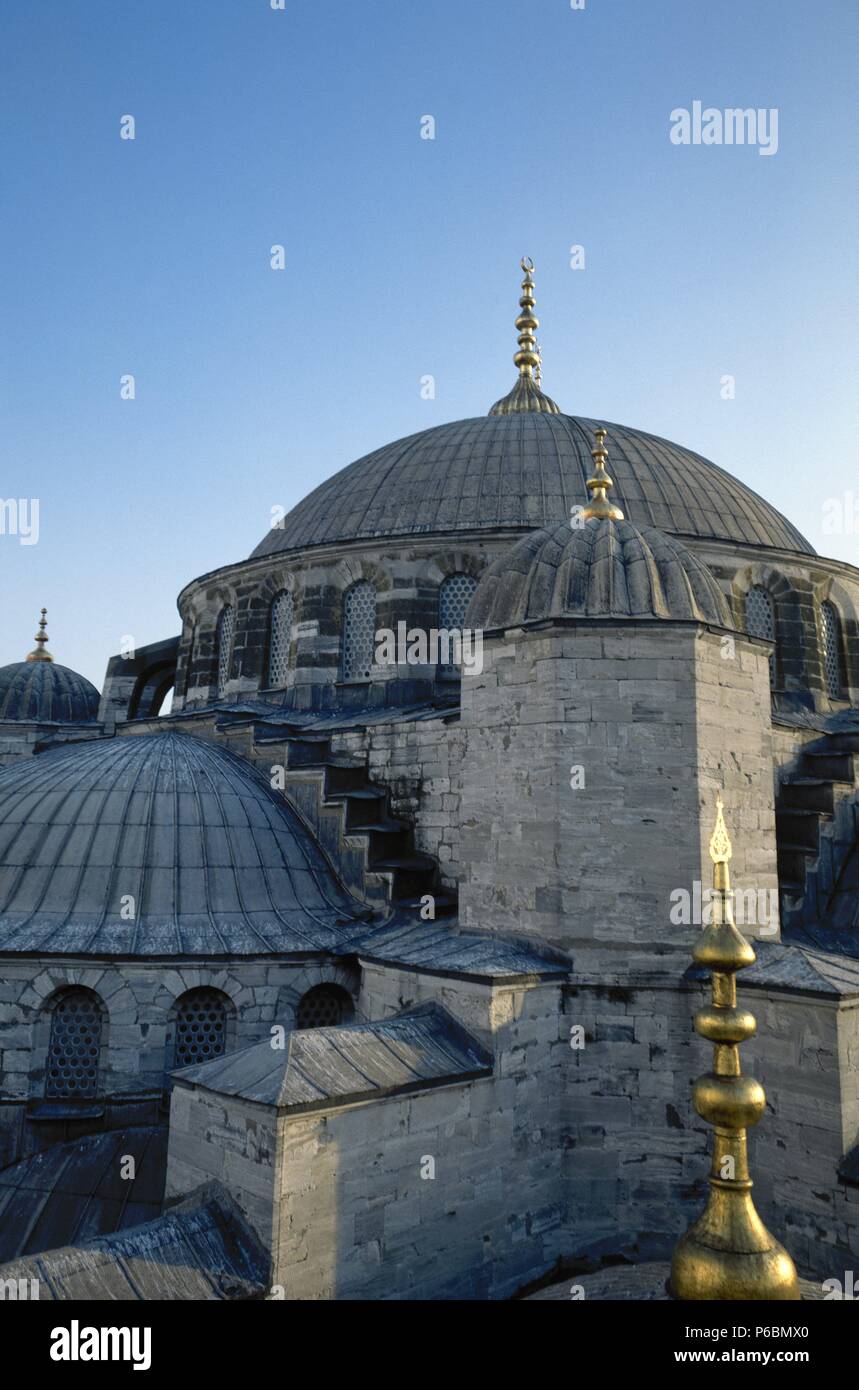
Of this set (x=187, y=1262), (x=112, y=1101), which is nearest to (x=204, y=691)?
(x=112, y=1101)

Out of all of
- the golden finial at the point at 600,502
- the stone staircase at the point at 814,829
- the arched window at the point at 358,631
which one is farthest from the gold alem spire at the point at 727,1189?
the arched window at the point at 358,631

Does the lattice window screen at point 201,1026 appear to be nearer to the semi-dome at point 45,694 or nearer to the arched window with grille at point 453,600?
the arched window with grille at point 453,600

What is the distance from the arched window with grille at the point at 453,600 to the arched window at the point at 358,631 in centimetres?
136

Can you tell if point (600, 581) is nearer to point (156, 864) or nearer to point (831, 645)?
point (156, 864)

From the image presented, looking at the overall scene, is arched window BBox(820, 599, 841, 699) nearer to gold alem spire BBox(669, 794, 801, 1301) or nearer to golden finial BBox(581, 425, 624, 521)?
golden finial BBox(581, 425, 624, 521)

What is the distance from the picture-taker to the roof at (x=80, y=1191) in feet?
33.8

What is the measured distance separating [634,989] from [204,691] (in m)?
13.3

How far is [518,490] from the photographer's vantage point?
19.9m

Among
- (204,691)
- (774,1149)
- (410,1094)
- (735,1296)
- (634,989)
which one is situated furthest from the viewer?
(204,691)

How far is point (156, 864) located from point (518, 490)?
10754 mm

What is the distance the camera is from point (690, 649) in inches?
446

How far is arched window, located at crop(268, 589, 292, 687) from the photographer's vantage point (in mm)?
19812
